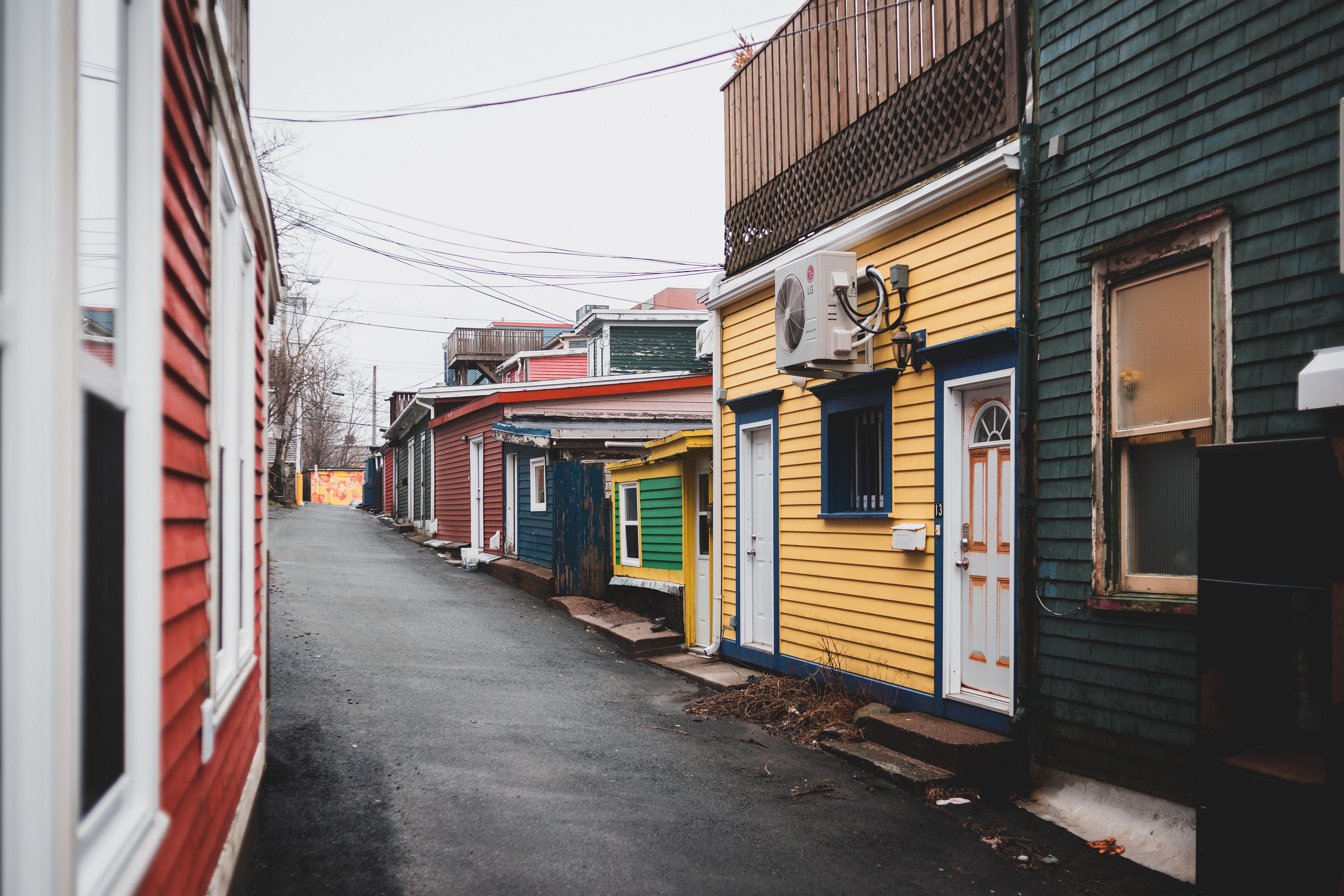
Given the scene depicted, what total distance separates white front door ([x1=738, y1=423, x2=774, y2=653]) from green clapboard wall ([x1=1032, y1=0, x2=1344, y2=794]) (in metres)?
4.15

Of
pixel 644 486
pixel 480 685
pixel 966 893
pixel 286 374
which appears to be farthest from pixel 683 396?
pixel 286 374

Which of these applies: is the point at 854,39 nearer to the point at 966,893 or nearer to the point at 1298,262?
the point at 1298,262

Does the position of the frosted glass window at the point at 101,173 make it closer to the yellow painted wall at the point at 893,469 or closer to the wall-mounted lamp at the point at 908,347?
the yellow painted wall at the point at 893,469

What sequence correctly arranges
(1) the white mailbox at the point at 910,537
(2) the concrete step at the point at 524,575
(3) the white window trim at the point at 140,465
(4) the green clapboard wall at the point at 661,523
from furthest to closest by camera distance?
(2) the concrete step at the point at 524,575
(4) the green clapboard wall at the point at 661,523
(1) the white mailbox at the point at 910,537
(3) the white window trim at the point at 140,465

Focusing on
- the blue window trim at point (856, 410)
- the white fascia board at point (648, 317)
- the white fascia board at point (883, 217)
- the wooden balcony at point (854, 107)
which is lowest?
the blue window trim at point (856, 410)

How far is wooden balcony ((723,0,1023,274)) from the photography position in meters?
7.27

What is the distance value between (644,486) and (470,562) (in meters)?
8.15

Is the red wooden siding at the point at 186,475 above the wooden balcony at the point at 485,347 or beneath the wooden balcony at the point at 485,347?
beneath

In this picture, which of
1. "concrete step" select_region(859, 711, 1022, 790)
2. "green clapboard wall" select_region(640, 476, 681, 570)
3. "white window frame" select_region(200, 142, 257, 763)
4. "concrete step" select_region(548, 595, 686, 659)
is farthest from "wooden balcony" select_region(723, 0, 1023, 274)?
"white window frame" select_region(200, 142, 257, 763)

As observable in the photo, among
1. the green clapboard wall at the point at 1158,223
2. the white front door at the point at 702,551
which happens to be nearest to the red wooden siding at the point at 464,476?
the white front door at the point at 702,551

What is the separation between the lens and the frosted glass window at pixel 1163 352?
5.45m

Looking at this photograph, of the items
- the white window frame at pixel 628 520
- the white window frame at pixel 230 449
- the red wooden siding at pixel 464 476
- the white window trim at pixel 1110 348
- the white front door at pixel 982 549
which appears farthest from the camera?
the red wooden siding at pixel 464 476

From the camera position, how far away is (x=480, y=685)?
9.80 m

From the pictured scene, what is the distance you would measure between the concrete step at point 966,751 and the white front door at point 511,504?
1356cm
